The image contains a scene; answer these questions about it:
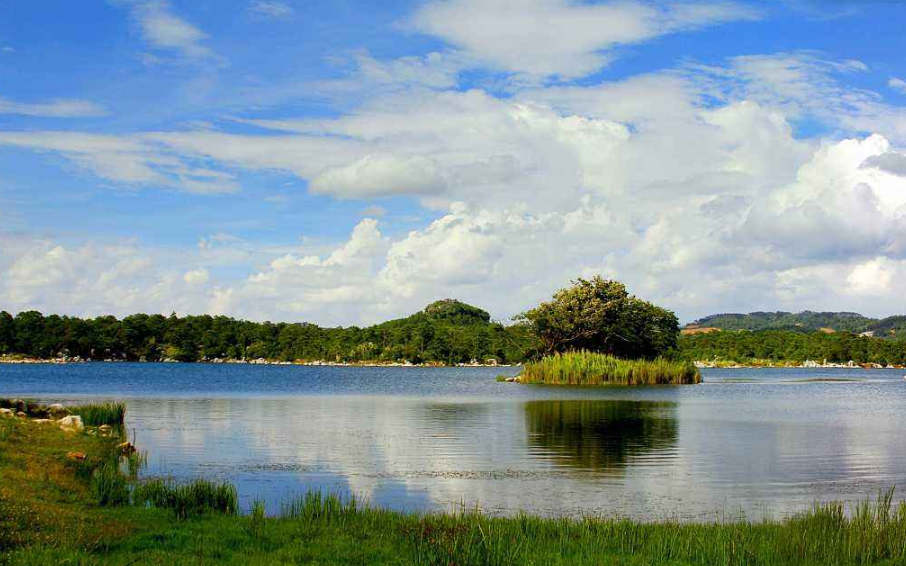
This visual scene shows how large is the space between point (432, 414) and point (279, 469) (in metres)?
21.5

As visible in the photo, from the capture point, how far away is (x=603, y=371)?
241 feet

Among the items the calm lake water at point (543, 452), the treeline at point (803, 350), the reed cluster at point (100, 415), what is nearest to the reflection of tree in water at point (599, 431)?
the calm lake water at point (543, 452)

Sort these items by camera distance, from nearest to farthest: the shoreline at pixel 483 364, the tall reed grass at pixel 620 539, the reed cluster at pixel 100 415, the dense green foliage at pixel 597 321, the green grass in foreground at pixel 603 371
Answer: the tall reed grass at pixel 620 539 < the reed cluster at pixel 100 415 < the green grass in foreground at pixel 603 371 < the dense green foliage at pixel 597 321 < the shoreline at pixel 483 364

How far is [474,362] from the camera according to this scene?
566ft

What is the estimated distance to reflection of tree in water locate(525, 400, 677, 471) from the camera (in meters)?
27.5

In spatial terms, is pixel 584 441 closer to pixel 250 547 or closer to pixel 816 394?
pixel 250 547

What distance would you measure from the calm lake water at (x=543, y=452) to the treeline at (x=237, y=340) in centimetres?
10815

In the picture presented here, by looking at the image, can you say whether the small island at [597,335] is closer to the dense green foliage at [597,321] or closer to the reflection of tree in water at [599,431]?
the dense green foliage at [597,321]

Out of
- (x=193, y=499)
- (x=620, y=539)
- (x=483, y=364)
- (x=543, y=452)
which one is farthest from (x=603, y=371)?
(x=483, y=364)

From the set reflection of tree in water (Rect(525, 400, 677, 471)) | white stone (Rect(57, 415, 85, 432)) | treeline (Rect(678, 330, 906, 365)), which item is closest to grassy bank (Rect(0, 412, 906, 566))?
reflection of tree in water (Rect(525, 400, 677, 471))

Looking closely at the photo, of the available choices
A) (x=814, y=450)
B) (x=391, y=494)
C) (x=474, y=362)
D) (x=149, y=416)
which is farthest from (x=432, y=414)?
(x=474, y=362)

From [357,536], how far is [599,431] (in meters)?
22.4

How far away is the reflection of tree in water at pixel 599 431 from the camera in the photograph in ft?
90.1

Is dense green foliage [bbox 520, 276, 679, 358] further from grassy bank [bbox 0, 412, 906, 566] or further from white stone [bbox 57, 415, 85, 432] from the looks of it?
grassy bank [bbox 0, 412, 906, 566]
